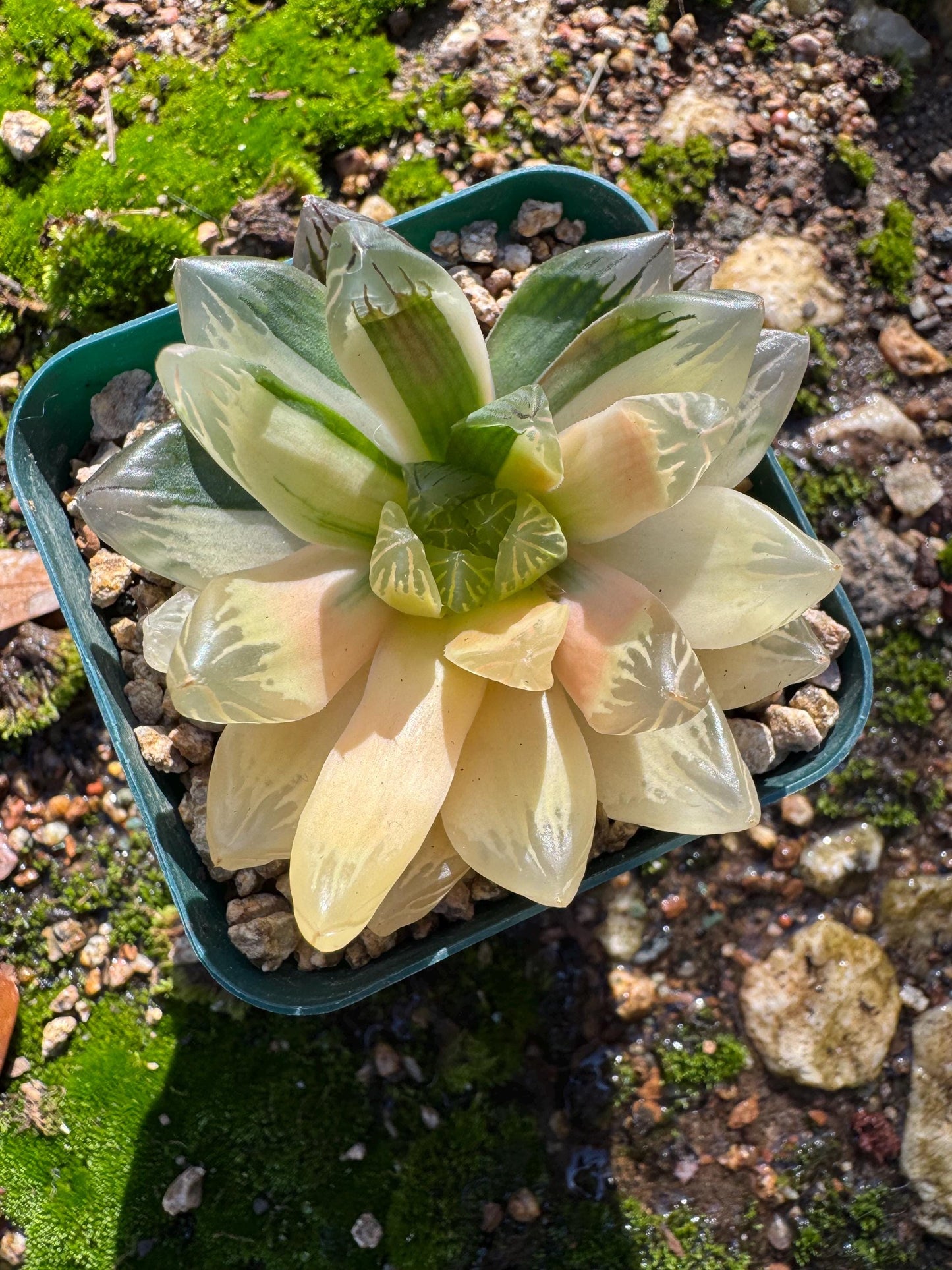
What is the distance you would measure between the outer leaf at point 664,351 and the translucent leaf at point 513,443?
3.4 inches

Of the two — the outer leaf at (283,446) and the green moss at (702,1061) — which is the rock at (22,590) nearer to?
the outer leaf at (283,446)

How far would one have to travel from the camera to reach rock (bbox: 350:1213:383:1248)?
5.26 ft

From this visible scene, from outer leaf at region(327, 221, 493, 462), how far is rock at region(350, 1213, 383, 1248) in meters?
1.25

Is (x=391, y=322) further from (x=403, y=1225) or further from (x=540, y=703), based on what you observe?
(x=403, y=1225)

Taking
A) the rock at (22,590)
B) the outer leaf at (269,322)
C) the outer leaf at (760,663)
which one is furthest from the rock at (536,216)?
the rock at (22,590)

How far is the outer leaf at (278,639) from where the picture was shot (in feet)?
2.79

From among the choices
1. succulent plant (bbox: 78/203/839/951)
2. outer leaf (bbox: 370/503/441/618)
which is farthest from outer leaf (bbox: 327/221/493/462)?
outer leaf (bbox: 370/503/441/618)

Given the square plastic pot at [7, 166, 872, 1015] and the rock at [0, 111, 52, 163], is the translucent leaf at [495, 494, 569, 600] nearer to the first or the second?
the square plastic pot at [7, 166, 872, 1015]

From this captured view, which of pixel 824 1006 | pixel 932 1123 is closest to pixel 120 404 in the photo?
pixel 824 1006

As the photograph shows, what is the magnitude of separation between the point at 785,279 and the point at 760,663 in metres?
0.95

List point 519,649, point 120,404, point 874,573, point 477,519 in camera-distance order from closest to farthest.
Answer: point 519,649
point 477,519
point 120,404
point 874,573

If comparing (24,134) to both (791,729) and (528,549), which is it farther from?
(791,729)

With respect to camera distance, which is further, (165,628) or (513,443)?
(165,628)

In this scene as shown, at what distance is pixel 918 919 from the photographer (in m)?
1.73
